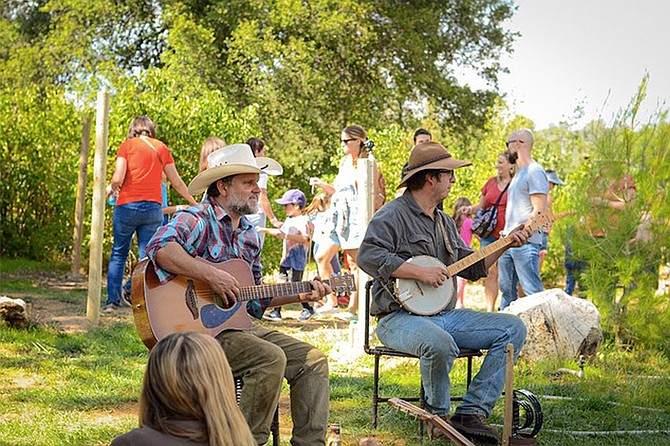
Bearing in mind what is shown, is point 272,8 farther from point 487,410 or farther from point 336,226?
point 487,410

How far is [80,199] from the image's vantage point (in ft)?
41.8

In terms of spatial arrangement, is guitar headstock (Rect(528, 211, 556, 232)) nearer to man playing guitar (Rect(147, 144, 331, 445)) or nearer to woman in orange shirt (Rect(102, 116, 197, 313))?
man playing guitar (Rect(147, 144, 331, 445))

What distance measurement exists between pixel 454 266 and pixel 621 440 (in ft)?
4.63

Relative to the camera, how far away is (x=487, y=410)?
5547 millimetres

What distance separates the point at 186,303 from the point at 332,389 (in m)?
2.36

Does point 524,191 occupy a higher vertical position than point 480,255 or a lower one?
higher

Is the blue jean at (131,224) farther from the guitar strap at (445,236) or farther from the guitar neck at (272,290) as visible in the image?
the guitar neck at (272,290)

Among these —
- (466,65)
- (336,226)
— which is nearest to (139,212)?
(336,226)

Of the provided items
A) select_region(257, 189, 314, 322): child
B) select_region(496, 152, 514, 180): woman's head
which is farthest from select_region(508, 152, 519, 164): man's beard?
select_region(257, 189, 314, 322): child

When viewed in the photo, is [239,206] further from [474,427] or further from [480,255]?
[474,427]

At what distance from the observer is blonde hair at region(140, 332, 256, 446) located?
9.42ft

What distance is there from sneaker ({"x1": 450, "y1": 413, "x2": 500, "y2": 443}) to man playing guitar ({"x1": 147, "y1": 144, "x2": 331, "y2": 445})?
1.08 metres

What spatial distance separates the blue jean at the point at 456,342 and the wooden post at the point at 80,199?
25.9ft

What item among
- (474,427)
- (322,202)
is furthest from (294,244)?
(474,427)
